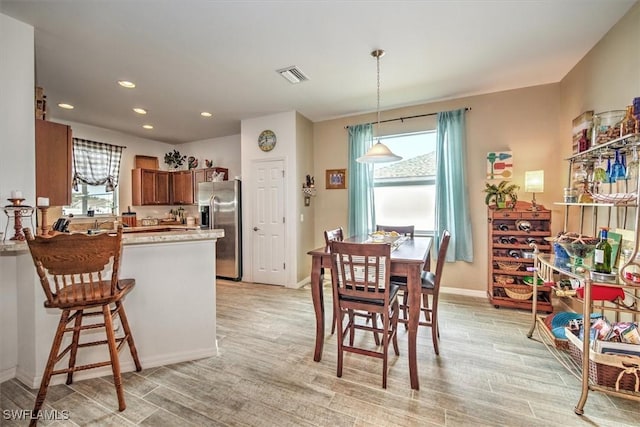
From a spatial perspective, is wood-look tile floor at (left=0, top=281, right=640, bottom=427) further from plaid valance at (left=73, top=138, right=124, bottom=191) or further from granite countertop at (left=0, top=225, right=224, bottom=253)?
plaid valance at (left=73, top=138, right=124, bottom=191)

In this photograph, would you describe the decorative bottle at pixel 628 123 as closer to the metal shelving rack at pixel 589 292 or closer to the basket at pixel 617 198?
the metal shelving rack at pixel 589 292

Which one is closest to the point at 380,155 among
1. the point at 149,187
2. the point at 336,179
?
the point at 336,179

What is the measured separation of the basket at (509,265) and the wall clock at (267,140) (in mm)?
3575

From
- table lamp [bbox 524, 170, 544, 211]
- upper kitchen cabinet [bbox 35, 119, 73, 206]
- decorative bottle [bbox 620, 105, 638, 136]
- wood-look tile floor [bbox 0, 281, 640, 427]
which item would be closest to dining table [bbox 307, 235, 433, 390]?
wood-look tile floor [bbox 0, 281, 640, 427]

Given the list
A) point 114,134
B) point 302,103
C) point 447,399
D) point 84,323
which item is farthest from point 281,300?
point 114,134

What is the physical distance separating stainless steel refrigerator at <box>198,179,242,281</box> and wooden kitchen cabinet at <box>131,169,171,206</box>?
1504 mm

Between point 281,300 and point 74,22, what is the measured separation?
11.2 feet

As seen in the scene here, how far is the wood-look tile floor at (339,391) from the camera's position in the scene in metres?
1.55

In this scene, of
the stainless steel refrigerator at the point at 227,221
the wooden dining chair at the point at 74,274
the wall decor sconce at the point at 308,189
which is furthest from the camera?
the stainless steel refrigerator at the point at 227,221

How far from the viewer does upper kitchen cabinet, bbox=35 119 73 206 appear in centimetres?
247

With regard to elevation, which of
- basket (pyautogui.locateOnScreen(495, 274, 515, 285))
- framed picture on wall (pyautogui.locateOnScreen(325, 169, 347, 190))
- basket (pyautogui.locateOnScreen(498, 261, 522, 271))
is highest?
framed picture on wall (pyautogui.locateOnScreen(325, 169, 347, 190))

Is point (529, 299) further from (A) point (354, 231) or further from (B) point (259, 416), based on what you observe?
(B) point (259, 416)

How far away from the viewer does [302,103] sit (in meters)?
3.88

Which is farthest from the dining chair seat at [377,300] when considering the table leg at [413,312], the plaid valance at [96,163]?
the plaid valance at [96,163]
